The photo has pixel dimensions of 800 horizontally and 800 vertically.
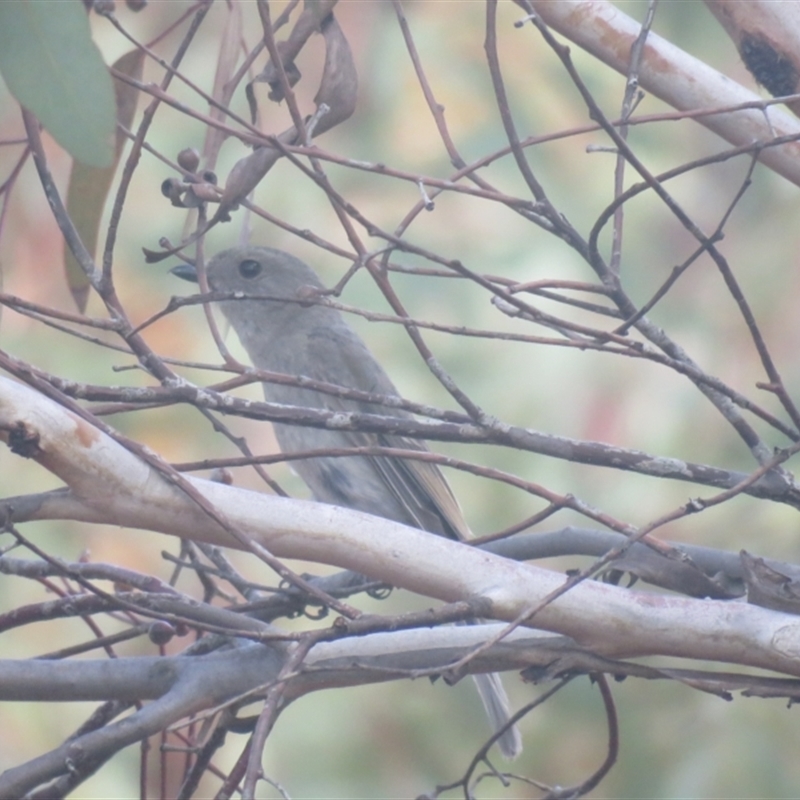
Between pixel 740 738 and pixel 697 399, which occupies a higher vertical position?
pixel 697 399

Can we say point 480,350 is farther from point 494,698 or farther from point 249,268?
point 494,698

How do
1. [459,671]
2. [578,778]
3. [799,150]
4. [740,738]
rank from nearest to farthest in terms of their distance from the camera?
[459,671]
[799,150]
[740,738]
[578,778]

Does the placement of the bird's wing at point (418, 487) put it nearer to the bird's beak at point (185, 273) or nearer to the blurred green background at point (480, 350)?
the bird's beak at point (185, 273)

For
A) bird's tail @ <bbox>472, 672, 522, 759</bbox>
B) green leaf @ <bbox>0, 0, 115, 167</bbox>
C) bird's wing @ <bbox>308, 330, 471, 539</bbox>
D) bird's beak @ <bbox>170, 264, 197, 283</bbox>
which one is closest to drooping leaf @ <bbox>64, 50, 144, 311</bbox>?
green leaf @ <bbox>0, 0, 115, 167</bbox>

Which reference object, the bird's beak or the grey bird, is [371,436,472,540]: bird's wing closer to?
the grey bird

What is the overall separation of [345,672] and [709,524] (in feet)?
10.0

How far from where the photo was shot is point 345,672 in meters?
1.77

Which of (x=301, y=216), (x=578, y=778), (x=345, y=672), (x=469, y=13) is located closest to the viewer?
(x=345, y=672)

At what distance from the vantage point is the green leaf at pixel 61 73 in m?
1.49

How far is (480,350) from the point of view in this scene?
5.20 meters

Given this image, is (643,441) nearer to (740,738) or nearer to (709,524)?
(709,524)

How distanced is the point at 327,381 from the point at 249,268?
0.53 meters

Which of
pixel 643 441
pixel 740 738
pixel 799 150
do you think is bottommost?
pixel 740 738

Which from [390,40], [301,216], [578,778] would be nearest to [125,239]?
[301,216]
